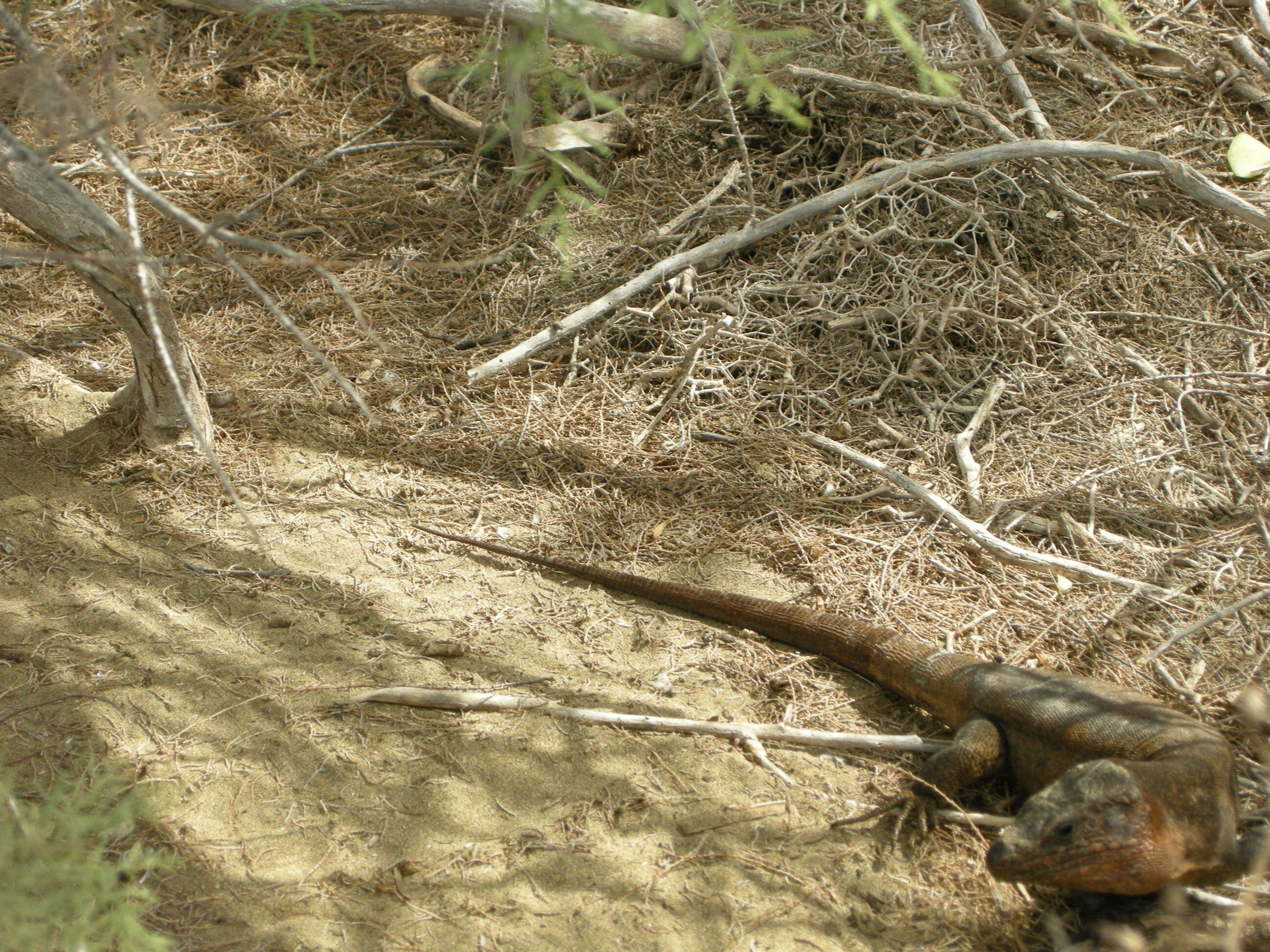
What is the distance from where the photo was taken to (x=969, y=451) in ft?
13.9

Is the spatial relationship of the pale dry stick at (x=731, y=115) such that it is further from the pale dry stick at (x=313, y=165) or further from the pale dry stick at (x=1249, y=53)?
the pale dry stick at (x=1249, y=53)

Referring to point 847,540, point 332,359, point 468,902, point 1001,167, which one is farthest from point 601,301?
point 468,902

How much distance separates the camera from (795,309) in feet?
15.9

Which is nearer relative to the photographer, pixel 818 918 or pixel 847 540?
pixel 818 918

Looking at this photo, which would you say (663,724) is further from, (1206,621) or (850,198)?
(850,198)

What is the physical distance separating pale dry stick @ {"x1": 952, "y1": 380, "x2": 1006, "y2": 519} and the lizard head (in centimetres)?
155

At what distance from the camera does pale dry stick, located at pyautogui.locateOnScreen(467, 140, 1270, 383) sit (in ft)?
14.6

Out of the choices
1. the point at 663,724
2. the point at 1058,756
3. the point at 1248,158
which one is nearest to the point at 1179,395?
the point at 1248,158

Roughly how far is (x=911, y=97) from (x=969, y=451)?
215 cm

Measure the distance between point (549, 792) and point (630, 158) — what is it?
399 cm

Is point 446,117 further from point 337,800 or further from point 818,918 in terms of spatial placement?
point 818,918

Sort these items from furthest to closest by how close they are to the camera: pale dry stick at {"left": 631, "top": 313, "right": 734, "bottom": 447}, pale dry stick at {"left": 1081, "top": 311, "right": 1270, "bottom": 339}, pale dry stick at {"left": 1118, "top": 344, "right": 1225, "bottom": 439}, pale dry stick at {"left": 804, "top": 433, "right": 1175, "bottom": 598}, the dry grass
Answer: pale dry stick at {"left": 631, "top": 313, "right": 734, "bottom": 447} → pale dry stick at {"left": 1081, "top": 311, "right": 1270, "bottom": 339} → pale dry stick at {"left": 1118, "top": 344, "right": 1225, "bottom": 439} → pale dry stick at {"left": 804, "top": 433, "right": 1175, "bottom": 598} → the dry grass

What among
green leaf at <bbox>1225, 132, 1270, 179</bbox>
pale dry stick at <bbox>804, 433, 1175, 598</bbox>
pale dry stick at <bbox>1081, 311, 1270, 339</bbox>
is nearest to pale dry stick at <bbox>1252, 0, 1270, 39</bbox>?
green leaf at <bbox>1225, 132, 1270, 179</bbox>

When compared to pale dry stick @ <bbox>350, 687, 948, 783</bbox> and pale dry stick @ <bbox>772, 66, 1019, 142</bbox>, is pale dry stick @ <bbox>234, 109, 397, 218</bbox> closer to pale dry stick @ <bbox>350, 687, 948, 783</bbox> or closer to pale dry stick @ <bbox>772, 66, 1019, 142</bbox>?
pale dry stick @ <bbox>772, 66, 1019, 142</bbox>
